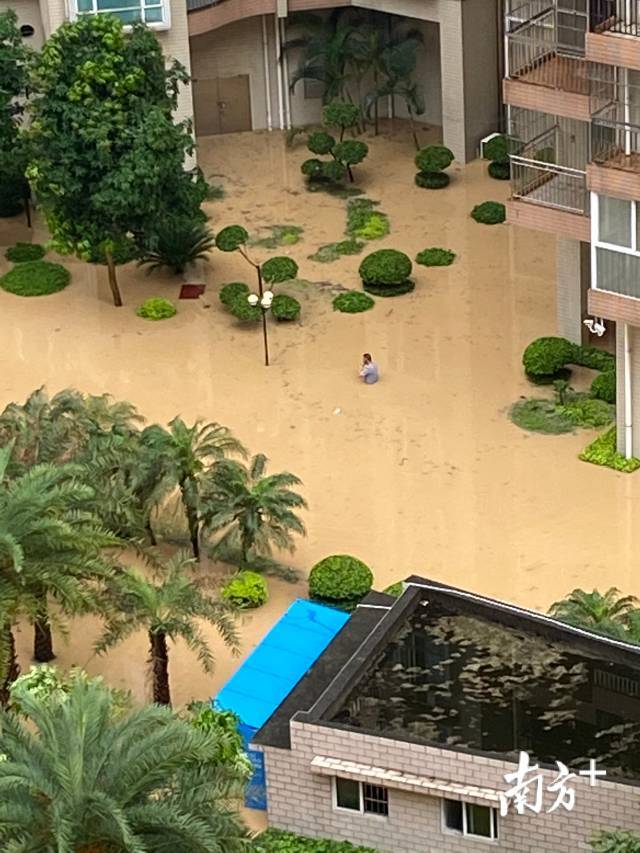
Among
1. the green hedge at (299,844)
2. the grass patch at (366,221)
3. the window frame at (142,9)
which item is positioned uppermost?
the window frame at (142,9)

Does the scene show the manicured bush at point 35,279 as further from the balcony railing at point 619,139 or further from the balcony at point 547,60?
the balcony railing at point 619,139

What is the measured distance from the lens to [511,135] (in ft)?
155

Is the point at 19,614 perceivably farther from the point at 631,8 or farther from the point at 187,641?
the point at 631,8

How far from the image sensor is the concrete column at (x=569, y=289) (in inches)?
1965

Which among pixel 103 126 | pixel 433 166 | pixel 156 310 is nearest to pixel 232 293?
pixel 156 310

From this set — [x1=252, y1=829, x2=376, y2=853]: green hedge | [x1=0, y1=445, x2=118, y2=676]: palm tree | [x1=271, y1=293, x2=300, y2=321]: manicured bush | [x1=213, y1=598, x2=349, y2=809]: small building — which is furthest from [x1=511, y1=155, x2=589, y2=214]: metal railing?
[x1=252, y1=829, x2=376, y2=853]: green hedge

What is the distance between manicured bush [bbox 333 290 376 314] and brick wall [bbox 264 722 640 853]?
20510mm

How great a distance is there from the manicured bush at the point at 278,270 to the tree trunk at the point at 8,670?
59.7 ft

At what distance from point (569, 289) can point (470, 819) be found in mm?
19306

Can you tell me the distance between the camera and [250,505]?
4197cm

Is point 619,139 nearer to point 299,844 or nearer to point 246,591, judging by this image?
point 246,591

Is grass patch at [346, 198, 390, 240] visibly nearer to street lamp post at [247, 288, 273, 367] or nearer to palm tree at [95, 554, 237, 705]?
street lamp post at [247, 288, 273, 367]

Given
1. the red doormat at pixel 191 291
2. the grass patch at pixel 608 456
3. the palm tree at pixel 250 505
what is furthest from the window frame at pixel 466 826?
the red doormat at pixel 191 291

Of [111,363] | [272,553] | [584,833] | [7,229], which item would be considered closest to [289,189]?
[7,229]
